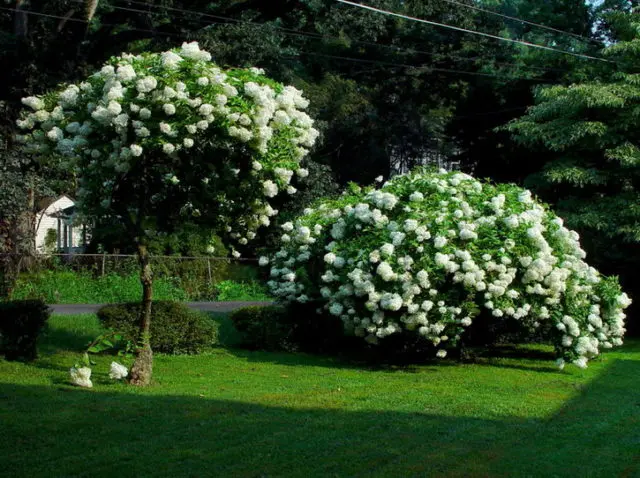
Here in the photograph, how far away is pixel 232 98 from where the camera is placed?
10.7 m

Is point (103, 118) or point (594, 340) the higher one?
point (103, 118)

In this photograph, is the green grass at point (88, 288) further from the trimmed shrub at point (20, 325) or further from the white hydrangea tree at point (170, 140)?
→ the white hydrangea tree at point (170, 140)

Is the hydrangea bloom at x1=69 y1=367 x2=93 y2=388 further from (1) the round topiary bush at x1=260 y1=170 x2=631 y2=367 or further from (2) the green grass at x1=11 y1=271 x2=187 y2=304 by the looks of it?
(2) the green grass at x1=11 y1=271 x2=187 y2=304

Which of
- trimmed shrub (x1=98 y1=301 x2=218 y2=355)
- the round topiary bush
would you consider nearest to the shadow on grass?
the round topiary bush

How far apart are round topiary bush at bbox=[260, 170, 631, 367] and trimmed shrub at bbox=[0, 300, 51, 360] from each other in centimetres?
436

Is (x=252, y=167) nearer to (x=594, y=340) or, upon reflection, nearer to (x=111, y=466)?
(x=111, y=466)

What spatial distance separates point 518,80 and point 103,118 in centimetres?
2455

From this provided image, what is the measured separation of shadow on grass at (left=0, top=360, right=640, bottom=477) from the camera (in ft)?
24.4

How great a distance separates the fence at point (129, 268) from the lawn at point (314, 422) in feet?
34.6

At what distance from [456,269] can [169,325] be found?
15.4 feet

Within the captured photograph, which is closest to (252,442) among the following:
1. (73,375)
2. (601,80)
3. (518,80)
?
(73,375)

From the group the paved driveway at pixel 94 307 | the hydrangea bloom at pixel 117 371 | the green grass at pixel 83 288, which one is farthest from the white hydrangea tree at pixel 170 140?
the green grass at pixel 83 288

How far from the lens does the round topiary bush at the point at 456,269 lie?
1342cm

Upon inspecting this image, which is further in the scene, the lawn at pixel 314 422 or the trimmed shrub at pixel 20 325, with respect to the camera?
the trimmed shrub at pixel 20 325
